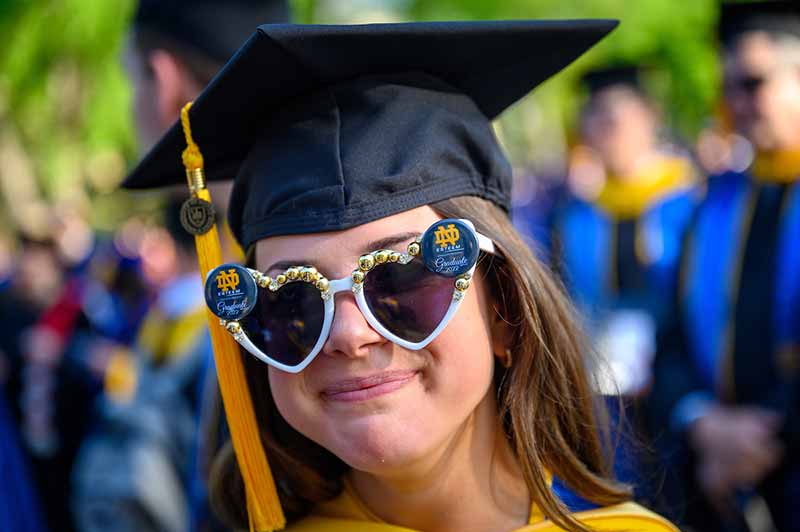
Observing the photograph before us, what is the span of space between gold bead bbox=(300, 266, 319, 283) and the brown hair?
0.94ft

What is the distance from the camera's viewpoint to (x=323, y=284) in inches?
68.4

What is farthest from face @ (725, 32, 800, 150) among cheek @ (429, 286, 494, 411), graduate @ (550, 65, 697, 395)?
cheek @ (429, 286, 494, 411)

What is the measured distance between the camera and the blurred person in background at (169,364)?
116 inches

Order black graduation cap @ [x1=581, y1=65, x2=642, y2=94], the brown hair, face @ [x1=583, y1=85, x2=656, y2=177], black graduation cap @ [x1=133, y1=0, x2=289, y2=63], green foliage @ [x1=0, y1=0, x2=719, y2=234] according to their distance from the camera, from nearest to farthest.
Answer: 1. the brown hair
2. black graduation cap @ [x1=133, y1=0, x2=289, y2=63]
3. face @ [x1=583, y1=85, x2=656, y2=177]
4. black graduation cap @ [x1=581, y1=65, x2=642, y2=94]
5. green foliage @ [x1=0, y1=0, x2=719, y2=234]

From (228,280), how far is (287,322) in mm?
148

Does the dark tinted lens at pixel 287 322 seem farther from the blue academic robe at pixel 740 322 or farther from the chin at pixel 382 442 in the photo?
the blue academic robe at pixel 740 322

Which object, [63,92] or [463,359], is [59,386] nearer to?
[463,359]

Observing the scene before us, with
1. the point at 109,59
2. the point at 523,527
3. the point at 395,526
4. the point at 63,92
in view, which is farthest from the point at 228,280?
the point at 63,92

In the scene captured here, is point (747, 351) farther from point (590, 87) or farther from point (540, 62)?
point (590, 87)

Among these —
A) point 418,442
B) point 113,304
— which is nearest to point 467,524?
point 418,442

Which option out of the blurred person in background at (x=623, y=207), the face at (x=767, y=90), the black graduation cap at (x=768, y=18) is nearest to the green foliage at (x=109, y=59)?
the blurred person in background at (x=623, y=207)

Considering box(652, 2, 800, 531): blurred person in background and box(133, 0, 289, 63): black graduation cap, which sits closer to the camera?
box(133, 0, 289, 63): black graduation cap

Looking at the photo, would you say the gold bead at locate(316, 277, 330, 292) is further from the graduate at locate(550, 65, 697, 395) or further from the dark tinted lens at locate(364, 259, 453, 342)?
the graduate at locate(550, 65, 697, 395)

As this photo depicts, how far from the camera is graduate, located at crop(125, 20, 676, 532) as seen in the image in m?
1.76
